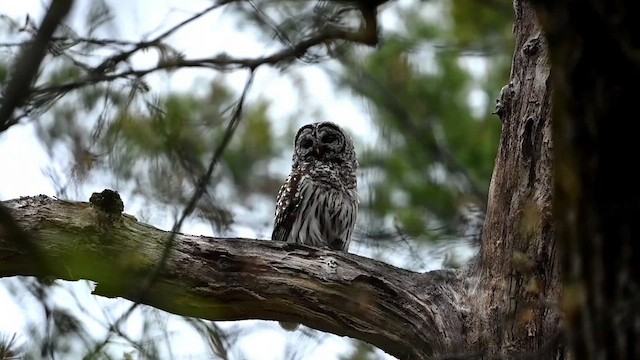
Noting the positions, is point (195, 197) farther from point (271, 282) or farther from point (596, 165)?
point (271, 282)

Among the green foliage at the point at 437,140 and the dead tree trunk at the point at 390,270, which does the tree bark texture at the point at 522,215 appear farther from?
the green foliage at the point at 437,140

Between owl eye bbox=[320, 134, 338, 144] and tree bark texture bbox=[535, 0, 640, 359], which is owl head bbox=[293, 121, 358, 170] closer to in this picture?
owl eye bbox=[320, 134, 338, 144]

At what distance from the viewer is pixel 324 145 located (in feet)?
18.2

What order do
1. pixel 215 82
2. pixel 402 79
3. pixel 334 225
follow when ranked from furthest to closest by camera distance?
1. pixel 334 225
2. pixel 402 79
3. pixel 215 82

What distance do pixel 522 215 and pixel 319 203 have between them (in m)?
1.98

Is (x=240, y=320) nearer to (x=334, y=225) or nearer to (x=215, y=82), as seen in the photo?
(x=215, y=82)

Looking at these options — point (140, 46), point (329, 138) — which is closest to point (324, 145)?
point (329, 138)

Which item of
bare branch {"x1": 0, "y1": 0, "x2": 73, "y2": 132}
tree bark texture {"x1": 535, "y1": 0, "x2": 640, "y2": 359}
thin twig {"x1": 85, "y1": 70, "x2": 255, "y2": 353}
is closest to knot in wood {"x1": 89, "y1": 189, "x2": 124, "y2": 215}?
thin twig {"x1": 85, "y1": 70, "x2": 255, "y2": 353}

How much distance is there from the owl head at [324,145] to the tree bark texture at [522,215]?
7.14 ft

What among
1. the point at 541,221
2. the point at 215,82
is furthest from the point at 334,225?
the point at 541,221

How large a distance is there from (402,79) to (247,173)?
2070 mm

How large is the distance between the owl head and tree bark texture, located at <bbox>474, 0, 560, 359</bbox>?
85.7 inches

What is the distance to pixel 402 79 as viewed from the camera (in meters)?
4.04

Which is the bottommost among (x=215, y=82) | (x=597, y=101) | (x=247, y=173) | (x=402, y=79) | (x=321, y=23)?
(x=597, y=101)
